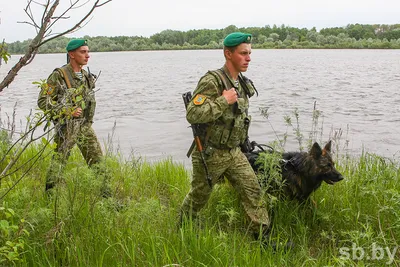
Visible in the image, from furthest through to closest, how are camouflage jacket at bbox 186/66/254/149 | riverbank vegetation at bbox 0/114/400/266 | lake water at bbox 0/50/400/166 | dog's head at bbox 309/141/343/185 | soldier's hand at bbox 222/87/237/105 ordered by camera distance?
lake water at bbox 0/50/400/166 → dog's head at bbox 309/141/343/185 → camouflage jacket at bbox 186/66/254/149 → soldier's hand at bbox 222/87/237/105 → riverbank vegetation at bbox 0/114/400/266

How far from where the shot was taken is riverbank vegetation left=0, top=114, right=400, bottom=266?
3.25 m

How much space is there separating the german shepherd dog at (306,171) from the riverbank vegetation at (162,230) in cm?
18

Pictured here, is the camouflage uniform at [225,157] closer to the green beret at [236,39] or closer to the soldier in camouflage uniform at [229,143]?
the soldier in camouflage uniform at [229,143]

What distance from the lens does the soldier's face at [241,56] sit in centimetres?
429

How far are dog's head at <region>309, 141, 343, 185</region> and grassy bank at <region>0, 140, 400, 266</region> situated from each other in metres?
0.48

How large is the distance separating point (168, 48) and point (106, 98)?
67.5m

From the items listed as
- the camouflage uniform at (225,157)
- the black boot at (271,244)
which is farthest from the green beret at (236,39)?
the black boot at (271,244)

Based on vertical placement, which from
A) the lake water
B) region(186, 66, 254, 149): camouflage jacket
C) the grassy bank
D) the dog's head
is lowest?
the lake water

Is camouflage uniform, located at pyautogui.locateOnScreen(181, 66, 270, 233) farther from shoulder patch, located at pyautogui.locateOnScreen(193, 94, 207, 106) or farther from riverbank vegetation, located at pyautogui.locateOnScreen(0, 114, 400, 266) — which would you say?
riverbank vegetation, located at pyautogui.locateOnScreen(0, 114, 400, 266)

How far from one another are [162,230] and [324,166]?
1946mm

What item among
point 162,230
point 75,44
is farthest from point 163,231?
point 75,44

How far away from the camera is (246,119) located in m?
4.34

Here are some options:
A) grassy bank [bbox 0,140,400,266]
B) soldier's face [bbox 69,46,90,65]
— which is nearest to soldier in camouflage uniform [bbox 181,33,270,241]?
grassy bank [bbox 0,140,400,266]

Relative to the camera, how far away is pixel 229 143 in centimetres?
425
